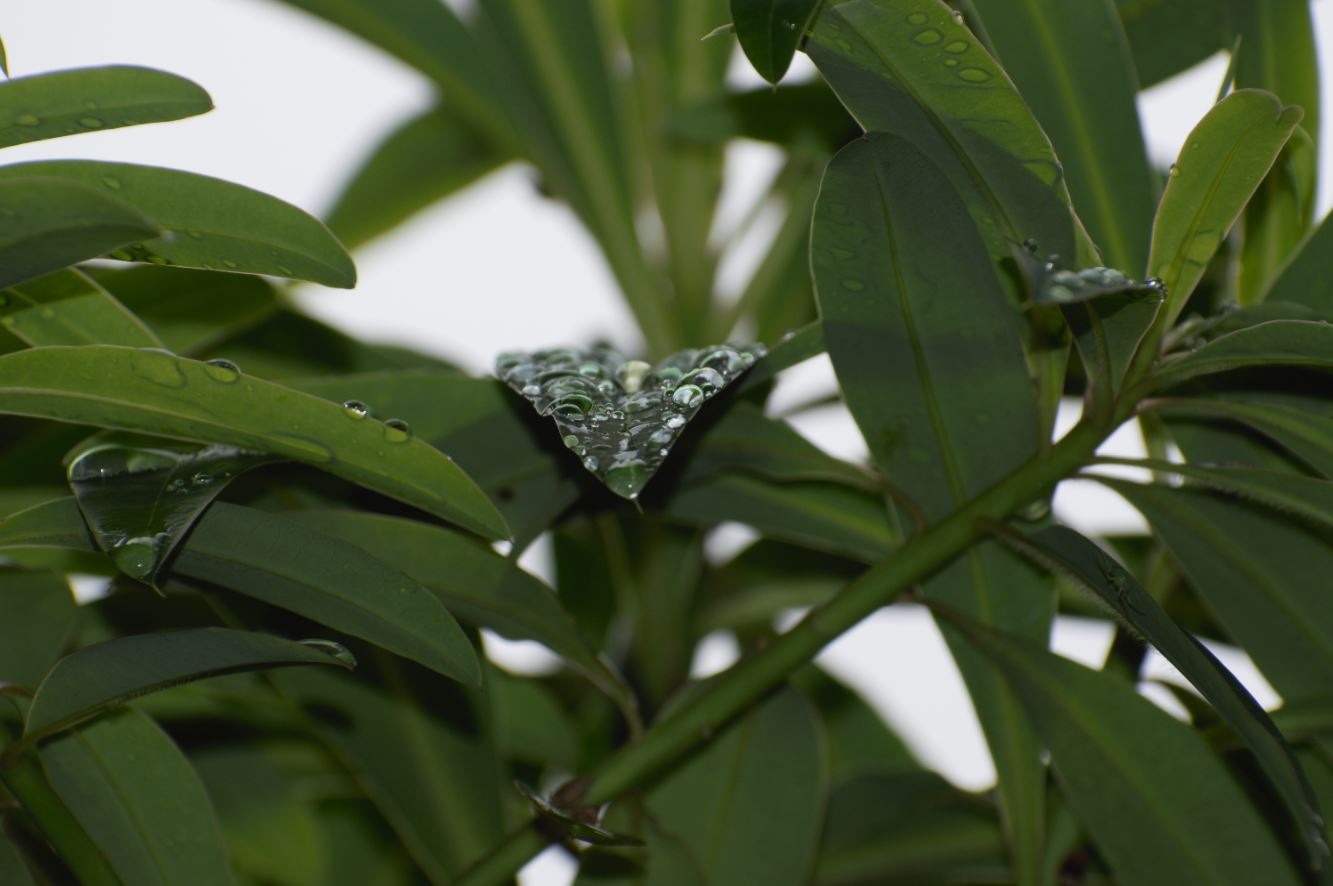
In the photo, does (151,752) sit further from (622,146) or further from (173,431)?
(622,146)

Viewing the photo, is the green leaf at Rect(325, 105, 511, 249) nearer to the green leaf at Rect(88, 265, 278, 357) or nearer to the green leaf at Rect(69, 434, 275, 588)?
the green leaf at Rect(88, 265, 278, 357)

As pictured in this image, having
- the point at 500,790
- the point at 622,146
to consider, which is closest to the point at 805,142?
the point at 622,146

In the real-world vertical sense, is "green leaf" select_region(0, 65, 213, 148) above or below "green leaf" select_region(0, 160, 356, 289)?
above

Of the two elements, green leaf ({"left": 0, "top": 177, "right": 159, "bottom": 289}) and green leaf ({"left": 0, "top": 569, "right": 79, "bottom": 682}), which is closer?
green leaf ({"left": 0, "top": 177, "right": 159, "bottom": 289})

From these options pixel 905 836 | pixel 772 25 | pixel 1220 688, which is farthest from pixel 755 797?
pixel 772 25

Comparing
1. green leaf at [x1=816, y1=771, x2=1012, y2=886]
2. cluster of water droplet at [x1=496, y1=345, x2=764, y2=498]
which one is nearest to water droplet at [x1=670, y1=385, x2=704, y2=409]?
cluster of water droplet at [x1=496, y1=345, x2=764, y2=498]
